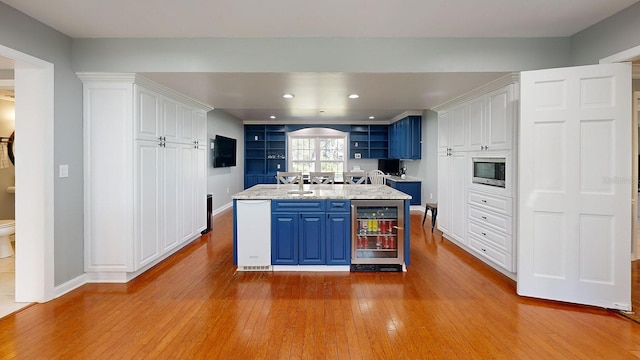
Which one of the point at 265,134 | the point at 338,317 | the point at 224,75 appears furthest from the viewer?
the point at 265,134

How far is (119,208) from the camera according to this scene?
3281 millimetres

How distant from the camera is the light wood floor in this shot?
2.10m

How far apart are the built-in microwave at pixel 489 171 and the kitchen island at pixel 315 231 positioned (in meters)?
1.05

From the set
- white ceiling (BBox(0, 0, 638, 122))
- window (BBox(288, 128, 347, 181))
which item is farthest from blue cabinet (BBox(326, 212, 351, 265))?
window (BBox(288, 128, 347, 181))

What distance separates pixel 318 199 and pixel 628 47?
307 centimetres

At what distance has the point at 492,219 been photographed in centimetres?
363

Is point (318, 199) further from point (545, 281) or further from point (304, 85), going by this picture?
point (545, 281)

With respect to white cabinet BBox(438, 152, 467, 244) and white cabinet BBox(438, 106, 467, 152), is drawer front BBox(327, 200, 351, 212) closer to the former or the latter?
white cabinet BBox(438, 152, 467, 244)

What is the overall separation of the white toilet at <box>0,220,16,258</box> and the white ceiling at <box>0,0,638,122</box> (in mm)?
2695

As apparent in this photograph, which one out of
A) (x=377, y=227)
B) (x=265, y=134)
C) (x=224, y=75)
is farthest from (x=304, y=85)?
(x=265, y=134)

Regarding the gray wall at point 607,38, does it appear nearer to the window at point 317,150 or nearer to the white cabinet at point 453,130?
the white cabinet at point 453,130

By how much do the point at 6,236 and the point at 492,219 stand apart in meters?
6.11

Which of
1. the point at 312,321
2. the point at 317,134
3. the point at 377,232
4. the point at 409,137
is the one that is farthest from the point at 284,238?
the point at 317,134

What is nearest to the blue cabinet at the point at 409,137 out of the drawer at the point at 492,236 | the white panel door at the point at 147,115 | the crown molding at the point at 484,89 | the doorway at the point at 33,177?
the crown molding at the point at 484,89
